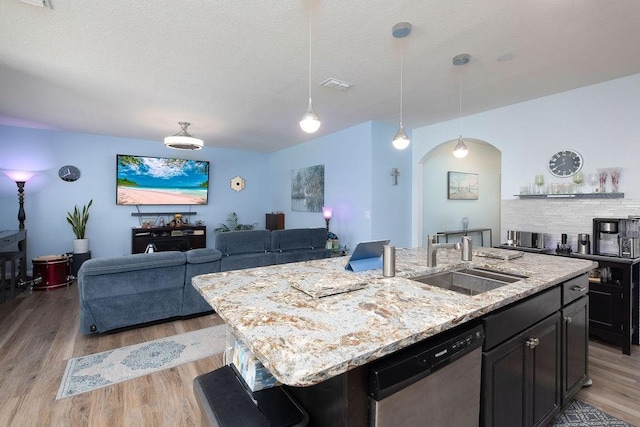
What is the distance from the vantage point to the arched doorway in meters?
5.31

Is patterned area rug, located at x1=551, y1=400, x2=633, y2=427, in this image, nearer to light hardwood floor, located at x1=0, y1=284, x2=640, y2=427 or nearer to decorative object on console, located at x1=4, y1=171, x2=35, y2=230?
light hardwood floor, located at x1=0, y1=284, x2=640, y2=427

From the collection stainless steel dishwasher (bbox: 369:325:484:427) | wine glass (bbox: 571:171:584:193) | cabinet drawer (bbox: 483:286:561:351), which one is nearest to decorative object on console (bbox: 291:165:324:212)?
wine glass (bbox: 571:171:584:193)

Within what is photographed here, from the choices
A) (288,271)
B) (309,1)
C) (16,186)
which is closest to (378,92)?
(309,1)

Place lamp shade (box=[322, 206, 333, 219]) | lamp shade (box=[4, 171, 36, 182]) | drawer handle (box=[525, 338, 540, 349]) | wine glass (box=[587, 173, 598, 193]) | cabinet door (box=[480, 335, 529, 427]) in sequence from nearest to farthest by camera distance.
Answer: cabinet door (box=[480, 335, 529, 427]) → drawer handle (box=[525, 338, 540, 349]) → wine glass (box=[587, 173, 598, 193]) → lamp shade (box=[4, 171, 36, 182]) → lamp shade (box=[322, 206, 333, 219])

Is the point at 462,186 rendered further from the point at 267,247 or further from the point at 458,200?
the point at 267,247

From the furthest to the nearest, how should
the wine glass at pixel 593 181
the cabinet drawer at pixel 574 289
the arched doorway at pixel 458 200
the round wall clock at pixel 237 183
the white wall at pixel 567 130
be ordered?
the round wall clock at pixel 237 183, the arched doorway at pixel 458 200, the wine glass at pixel 593 181, the white wall at pixel 567 130, the cabinet drawer at pixel 574 289

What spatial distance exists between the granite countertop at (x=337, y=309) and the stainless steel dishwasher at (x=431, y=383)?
0.25ft

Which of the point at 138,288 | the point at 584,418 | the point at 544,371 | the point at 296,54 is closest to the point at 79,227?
the point at 138,288

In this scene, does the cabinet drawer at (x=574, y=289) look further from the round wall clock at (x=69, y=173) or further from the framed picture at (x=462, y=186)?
the round wall clock at (x=69, y=173)

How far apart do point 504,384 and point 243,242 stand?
2848mm

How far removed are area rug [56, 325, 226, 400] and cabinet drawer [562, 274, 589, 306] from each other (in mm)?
2577

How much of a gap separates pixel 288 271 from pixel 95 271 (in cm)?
204

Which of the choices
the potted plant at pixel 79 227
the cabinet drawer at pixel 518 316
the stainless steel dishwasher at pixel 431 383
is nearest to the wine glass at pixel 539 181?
the cabinet drawer at pixel 518 316

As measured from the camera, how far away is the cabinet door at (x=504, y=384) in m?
1.32
